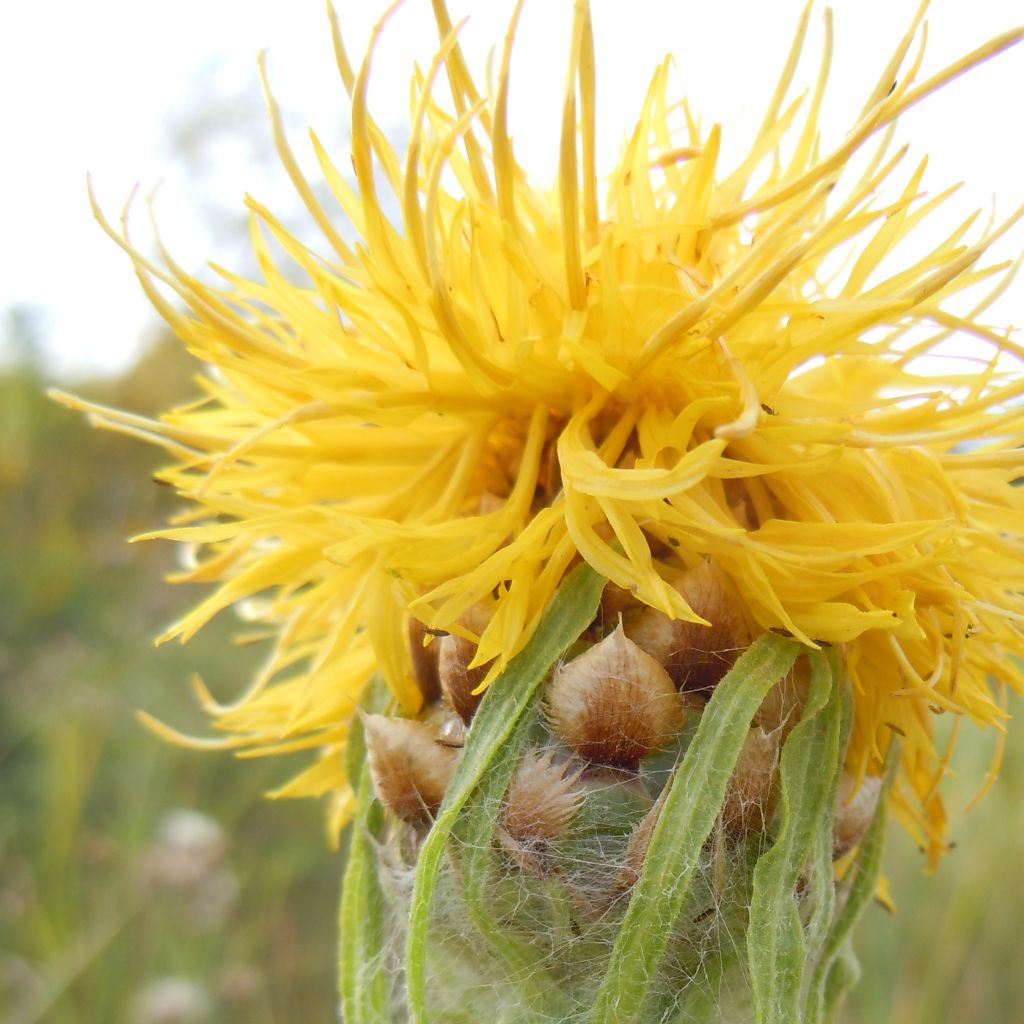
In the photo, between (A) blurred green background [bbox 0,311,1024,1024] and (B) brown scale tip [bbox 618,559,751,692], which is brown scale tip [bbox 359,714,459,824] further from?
(A) blurred green background [bbox 0,311,1024,1024]

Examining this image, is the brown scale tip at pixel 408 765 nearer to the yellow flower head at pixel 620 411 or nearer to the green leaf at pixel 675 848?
the yellow flower head at pixel 620 411

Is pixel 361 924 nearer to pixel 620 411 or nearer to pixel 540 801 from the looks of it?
pixel 540 801

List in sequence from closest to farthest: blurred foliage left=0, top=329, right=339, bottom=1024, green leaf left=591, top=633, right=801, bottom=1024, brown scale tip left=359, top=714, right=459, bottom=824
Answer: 1. green leaf left=591, top=633, right=801, bottom=1024
2. brown scale tip left=359, top=714, right=459, bottom=824
3. blurred foliage left=0, top=329, right=339, bottom=1024

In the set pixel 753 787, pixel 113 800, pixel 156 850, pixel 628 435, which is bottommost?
pixel 113 800

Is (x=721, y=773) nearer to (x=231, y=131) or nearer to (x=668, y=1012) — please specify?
(x=668, y=1012)

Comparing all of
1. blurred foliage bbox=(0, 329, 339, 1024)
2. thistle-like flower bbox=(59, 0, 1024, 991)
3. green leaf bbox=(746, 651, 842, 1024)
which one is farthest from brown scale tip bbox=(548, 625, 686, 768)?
blurred foliage bbox=(0, 329, 339, 1024)

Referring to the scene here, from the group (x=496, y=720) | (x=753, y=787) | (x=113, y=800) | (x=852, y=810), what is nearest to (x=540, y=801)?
(x=496, y=720)
